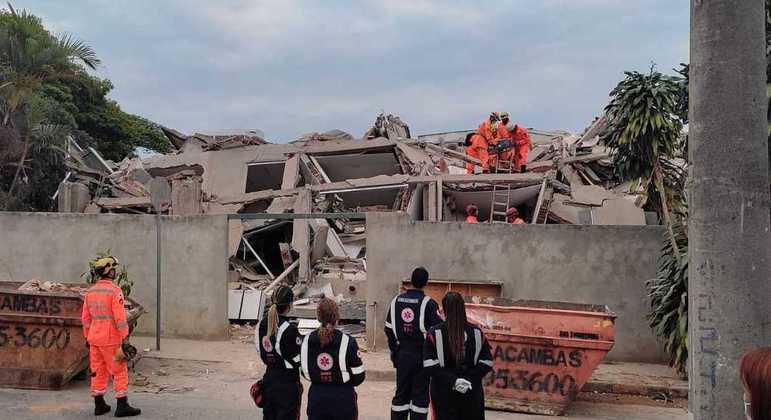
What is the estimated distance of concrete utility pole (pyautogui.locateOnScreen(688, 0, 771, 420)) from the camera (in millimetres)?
3043

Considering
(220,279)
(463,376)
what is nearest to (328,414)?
(463,376)

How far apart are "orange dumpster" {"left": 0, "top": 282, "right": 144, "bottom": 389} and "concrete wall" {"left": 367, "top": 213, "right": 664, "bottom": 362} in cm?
423

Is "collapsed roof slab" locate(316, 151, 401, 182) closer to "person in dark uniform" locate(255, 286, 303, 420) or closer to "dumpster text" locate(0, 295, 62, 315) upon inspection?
"dumpster text" locate(0, 295, 62, 315)

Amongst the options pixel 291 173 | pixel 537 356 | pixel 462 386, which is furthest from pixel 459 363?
pixel 291 173

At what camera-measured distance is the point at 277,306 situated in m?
4.99

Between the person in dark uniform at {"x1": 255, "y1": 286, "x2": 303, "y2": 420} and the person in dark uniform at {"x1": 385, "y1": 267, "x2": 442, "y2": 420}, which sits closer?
the person in dark uniform at {"x1": 255, "y1": 286, "x2": 303, "y2": 420}

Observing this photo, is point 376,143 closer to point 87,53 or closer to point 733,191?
point 87,53

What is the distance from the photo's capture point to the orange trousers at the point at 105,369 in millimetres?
6910

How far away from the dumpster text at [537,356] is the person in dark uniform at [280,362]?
3.45 m

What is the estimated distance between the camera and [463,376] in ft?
15.5

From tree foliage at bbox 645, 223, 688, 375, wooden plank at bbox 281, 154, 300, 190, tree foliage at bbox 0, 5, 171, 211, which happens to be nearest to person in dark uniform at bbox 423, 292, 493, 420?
tree foliage at bbox 645, 223, 688, 375

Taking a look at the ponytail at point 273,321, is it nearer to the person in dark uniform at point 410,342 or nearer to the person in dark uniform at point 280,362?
the person in dark uniform at point 280,362

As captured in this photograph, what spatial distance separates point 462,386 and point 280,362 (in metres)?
1.33

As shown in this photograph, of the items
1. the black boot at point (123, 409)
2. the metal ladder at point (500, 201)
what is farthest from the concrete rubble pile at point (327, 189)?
the black boot at point (123, 409)
